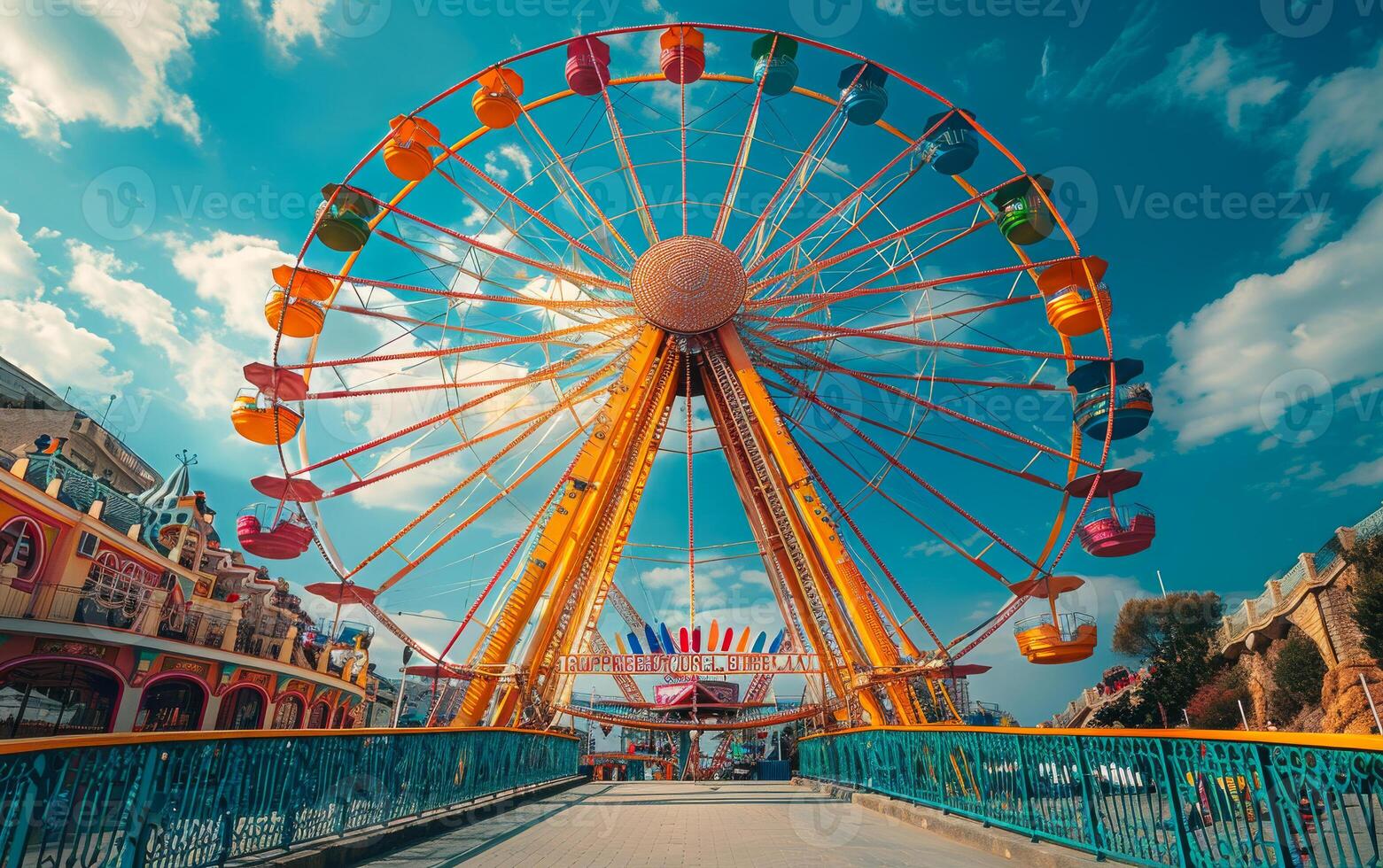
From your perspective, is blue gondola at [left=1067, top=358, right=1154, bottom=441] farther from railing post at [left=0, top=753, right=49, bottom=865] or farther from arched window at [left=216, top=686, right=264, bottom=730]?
arched window at [left=216, top=686, right=264, bottom=730]

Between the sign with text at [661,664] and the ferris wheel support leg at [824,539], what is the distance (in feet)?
5.87

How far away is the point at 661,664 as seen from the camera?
1688cm

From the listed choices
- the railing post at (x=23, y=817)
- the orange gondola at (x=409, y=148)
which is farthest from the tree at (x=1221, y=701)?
the railing post at (x=23, y=817)

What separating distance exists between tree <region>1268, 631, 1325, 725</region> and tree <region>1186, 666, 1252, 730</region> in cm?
475

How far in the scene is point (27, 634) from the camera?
1695cm

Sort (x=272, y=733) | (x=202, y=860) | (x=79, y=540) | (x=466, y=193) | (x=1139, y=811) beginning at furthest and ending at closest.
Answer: (x=79, y=540)
(x=466, y=193)
(x=272, y=733)
(x=1139, y=811)
(x=202, y=860)

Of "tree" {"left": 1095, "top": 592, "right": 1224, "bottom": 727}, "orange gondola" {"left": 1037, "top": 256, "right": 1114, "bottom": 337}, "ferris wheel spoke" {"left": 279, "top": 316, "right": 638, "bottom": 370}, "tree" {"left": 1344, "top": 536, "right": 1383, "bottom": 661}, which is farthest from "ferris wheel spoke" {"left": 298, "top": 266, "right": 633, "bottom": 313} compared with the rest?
"tree" {"left": 1095, "top": 592, "right": 1224, "bottom": 727}

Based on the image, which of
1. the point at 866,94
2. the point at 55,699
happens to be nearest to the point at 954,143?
the point at 866,94

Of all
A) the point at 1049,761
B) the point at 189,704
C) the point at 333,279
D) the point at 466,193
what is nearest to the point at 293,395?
the point at 333,279

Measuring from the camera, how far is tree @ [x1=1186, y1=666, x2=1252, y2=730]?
36.9 m

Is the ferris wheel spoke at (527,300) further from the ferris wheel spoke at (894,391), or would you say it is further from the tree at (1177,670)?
the tree at (1177,670)

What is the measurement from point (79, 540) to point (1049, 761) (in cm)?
2364

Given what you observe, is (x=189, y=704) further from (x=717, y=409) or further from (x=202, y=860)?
(x=202, y=860)

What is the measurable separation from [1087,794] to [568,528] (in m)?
12.2
